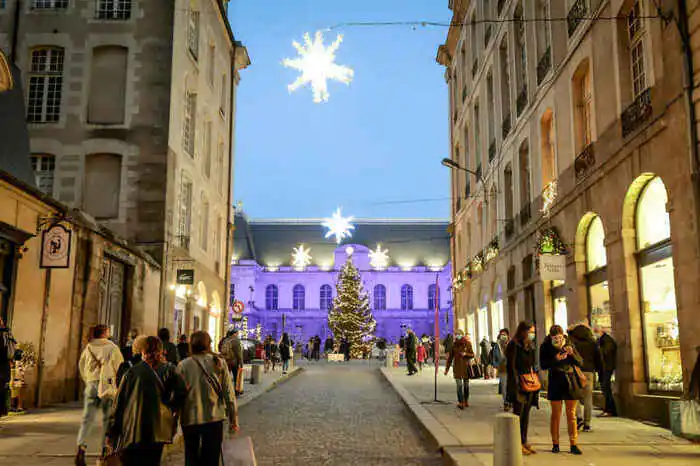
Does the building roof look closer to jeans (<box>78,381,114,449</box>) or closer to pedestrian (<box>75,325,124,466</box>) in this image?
pedestrian (<box>75,325,124,466</box>)

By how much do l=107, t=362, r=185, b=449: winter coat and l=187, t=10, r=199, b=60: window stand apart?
74.9 feet

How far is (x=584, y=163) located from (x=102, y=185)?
15756mm

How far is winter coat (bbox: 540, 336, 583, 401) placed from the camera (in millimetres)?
9273

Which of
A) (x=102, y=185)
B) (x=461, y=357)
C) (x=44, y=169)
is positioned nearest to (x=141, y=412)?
(x=461, y=357)

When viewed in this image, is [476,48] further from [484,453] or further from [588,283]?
[484,453]

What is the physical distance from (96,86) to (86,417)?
17873mm

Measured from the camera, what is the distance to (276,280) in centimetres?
8831

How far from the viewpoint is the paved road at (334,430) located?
9453 mm

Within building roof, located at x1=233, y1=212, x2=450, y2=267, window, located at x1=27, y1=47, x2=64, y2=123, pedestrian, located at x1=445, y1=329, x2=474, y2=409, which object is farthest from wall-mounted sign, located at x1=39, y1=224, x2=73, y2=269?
building roof, located at x1=233, y1=212, x2=450, y2=267

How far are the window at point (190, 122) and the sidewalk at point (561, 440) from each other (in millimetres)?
15572

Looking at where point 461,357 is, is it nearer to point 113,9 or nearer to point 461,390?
point 461,390

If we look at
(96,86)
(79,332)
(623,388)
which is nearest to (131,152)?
(96,86)

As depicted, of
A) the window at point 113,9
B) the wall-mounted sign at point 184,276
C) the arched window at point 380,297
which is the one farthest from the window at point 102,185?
the arched window at point 380,297

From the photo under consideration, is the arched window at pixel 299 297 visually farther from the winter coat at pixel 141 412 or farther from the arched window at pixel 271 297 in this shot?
the winter coat at pixel 141 412
